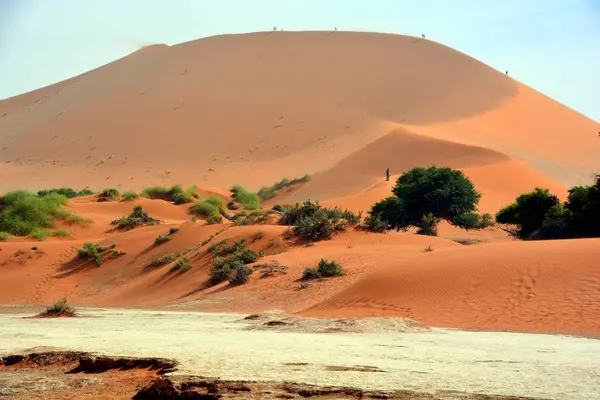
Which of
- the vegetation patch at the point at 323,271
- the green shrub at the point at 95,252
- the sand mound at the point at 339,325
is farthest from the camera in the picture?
the green shrub at the point at 95,252

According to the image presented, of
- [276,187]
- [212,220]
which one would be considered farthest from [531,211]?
[276,187]

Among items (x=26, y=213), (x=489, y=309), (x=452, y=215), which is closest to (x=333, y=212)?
(x=452, y=215)

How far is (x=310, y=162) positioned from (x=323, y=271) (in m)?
46.4

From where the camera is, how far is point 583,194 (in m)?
31.8

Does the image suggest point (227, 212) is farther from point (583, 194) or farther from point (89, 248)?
point (583, 194)

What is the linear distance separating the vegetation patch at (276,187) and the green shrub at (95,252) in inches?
1092

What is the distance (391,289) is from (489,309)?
3.04m

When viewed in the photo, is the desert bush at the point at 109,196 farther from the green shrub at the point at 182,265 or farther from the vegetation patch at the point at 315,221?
the green shrub at the point at 182,265

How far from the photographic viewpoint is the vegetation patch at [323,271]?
24594 mm

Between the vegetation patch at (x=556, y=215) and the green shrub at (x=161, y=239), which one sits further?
the green shrub at (x=161, y=239)

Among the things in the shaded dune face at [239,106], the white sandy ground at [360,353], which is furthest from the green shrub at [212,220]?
the shaded dune face at [239,106]

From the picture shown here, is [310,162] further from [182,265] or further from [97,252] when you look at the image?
[182,265]

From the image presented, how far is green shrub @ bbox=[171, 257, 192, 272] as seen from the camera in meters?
29.0

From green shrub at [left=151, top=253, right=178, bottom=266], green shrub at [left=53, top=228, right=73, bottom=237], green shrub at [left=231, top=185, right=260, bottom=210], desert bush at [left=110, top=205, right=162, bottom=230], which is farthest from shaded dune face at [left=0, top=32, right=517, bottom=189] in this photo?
green shrub at [left=151, top=253, right=178, bottom=266]
